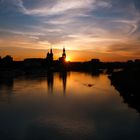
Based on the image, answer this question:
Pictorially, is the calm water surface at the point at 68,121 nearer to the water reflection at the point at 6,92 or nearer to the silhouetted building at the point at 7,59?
the water reflection at the point at 6,92

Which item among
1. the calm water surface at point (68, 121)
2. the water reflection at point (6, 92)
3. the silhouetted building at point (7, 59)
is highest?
the silhouetted building at point (7, 59)

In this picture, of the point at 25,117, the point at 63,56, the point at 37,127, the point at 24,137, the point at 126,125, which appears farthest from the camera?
the point at 63,56

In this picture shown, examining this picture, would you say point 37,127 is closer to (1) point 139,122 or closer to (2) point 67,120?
(2) point 67,120

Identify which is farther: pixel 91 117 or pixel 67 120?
pixel 91 117

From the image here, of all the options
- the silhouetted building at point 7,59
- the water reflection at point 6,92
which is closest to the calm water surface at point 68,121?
the water reflection at point 6,92

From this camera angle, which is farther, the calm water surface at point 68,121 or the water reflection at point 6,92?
the water reflection at point 6,92

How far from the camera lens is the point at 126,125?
20.1m

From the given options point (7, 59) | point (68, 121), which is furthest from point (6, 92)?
point (7, 59)

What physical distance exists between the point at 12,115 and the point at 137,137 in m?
11.2

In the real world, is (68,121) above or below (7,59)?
below

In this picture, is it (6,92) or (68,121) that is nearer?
(68,121)

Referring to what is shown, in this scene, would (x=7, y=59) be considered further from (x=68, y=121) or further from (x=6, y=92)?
(x=68, y=121)

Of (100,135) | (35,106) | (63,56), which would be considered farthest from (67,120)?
(63,56)

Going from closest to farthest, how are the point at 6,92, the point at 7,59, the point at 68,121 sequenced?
the point at 68,121
the point at 6,92
the point at 7,59
